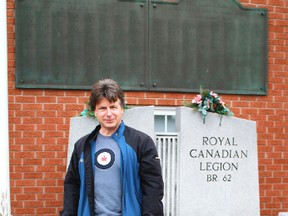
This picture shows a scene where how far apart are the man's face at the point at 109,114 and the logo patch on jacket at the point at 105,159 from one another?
135 mm

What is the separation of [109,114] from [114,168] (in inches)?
12.3

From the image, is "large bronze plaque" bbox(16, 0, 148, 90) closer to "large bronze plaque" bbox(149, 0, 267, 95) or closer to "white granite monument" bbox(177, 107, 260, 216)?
"large bronze plaque" bbox(149, 0, 267, 95)

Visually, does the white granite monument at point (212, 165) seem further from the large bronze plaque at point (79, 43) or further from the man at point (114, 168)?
the man at point (114, 168)

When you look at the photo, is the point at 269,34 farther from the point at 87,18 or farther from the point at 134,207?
the point at 134,207

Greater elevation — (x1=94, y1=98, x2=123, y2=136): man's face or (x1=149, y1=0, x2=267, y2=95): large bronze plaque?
(x1=149, y1=0, x2=267, y2=95): large bronze plaque

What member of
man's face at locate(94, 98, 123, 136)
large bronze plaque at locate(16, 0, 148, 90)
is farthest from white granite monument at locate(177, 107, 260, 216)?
man's face at locate(94, 98, 123, 136)

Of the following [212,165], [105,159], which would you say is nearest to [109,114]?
[105,159]

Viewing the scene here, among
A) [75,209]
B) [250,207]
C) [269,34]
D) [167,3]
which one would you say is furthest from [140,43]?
[75,209]

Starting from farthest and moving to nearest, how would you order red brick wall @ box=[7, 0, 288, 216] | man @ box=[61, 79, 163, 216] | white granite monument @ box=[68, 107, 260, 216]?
red brick wall @ box=[7, 0, 288, 216], white granite monument @ box=[68, 107, 260, 216], man @ box=[61, 79, 163, 216]

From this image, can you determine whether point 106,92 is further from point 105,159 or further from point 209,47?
point 209,47

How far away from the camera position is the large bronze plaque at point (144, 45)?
5.49 metres

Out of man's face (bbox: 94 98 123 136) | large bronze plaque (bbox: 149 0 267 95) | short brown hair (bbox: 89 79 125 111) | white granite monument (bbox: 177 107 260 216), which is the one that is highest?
large bronze plaque (bbox: 149 0 267 95)

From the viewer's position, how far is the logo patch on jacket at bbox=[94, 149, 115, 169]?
2746 millimetres

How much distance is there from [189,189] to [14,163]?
2001 mm
